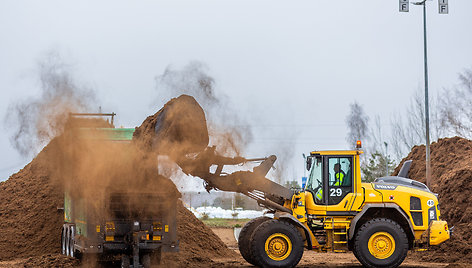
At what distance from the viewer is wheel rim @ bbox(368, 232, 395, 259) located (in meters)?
19.8

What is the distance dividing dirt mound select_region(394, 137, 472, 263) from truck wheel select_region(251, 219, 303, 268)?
696 centimetres

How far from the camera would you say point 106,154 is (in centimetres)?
1814

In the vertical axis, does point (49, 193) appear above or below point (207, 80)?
below

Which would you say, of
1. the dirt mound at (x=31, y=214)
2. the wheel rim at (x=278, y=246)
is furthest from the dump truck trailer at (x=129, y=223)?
the dirt mound at (x=31, y=214)

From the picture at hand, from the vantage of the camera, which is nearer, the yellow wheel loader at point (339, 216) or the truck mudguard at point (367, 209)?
the yellow wheel loader at point (339, 216)

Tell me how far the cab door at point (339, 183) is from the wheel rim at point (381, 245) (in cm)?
102

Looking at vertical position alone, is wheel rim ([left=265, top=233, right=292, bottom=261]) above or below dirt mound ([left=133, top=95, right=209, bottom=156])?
below

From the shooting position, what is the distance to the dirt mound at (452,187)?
959 inches

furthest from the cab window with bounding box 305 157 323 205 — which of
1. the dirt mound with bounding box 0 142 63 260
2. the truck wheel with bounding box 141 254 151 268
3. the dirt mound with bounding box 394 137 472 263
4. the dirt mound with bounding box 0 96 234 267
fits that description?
the dirt mound with bounding box 0 142 63 260

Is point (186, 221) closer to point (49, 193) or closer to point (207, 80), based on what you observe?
point (49, 193)

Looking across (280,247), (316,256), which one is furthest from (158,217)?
(316,256)

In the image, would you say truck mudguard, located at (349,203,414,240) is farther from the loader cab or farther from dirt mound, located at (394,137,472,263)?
dirt mound, located at (394,137,472,263)

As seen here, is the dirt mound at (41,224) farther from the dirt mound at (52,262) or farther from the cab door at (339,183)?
the cab door at (339,183)

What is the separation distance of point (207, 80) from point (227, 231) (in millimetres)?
23036
